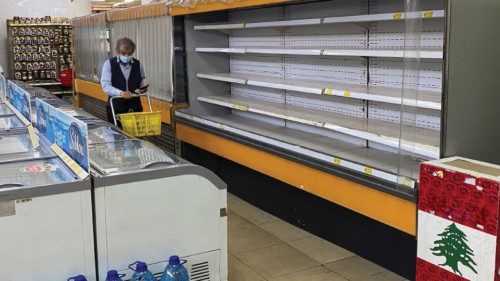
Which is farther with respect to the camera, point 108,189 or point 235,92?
point 235,92

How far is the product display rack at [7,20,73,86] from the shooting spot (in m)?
12.3

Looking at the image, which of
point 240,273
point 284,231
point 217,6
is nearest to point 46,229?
point 240,273

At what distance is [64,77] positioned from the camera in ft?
41.5

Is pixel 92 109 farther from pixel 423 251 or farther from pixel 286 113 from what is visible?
pixel 423 251

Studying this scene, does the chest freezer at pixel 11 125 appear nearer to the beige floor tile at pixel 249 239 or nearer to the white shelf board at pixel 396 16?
the beige floor tile at pixel 249 239

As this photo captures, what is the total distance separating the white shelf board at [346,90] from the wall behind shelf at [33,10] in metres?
8.74

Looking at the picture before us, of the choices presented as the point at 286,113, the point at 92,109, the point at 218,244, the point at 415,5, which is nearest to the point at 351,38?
the point at 286,113

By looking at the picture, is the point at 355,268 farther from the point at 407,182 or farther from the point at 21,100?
the point at 21,100

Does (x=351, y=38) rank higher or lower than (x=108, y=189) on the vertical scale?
higher

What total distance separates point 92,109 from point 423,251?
8.95 metres

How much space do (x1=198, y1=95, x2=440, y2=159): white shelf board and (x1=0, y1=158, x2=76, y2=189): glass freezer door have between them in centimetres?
204

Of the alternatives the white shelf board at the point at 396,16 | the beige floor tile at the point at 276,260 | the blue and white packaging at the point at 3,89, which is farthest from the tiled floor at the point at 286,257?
the blue and white packaging at the point at 3,89

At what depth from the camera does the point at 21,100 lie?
16.0ft

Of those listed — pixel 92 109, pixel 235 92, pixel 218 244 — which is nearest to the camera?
pixel 218 244
